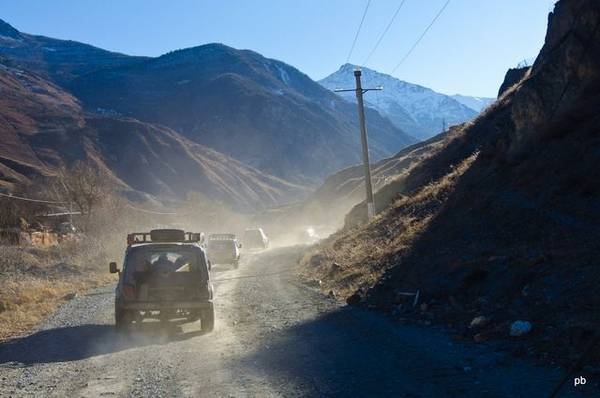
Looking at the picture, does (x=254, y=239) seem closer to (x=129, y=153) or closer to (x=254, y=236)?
(x=254, y=236)

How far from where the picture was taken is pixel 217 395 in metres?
7.16

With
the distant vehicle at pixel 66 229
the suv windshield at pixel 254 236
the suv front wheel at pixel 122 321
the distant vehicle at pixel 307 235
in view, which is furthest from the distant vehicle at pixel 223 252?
the distant vehicle at pixel 307 235

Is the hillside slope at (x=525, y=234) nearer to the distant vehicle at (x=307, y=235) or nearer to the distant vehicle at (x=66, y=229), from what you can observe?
the distant vehicle at (x=66, y=229)

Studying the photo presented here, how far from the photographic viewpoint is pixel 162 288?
40.2 ft

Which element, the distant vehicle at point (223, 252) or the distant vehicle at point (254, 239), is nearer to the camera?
the distant vehicle at point (223, 252)

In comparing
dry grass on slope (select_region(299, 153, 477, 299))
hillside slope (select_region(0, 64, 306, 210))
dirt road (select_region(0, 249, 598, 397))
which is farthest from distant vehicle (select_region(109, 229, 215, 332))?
hillside slope (select_region(0, 64, 306, 210))

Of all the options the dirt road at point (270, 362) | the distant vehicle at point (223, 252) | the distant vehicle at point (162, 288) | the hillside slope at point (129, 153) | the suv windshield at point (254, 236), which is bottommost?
the dirt road at point (270, 362)

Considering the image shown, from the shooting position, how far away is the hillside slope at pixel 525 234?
29.9 feet

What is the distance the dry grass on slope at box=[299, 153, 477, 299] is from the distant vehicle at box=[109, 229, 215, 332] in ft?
14.4

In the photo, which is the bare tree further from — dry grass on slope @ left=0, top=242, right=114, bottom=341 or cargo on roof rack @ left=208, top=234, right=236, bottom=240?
cargo on roof rack @ left=208, top=234, right=236, bottom=240

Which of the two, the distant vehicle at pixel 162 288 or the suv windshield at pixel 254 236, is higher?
the suv windshield at pixel 254 236

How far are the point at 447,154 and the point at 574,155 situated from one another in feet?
50.2

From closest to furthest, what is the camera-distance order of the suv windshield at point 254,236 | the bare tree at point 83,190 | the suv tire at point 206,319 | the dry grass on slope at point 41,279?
the suv tire at point 206,319
the dry grass on slope at point 41,279
the suv windshield at point 254,236
the bare tree at point 83,190

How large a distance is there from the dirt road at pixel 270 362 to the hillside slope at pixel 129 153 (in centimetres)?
10994
